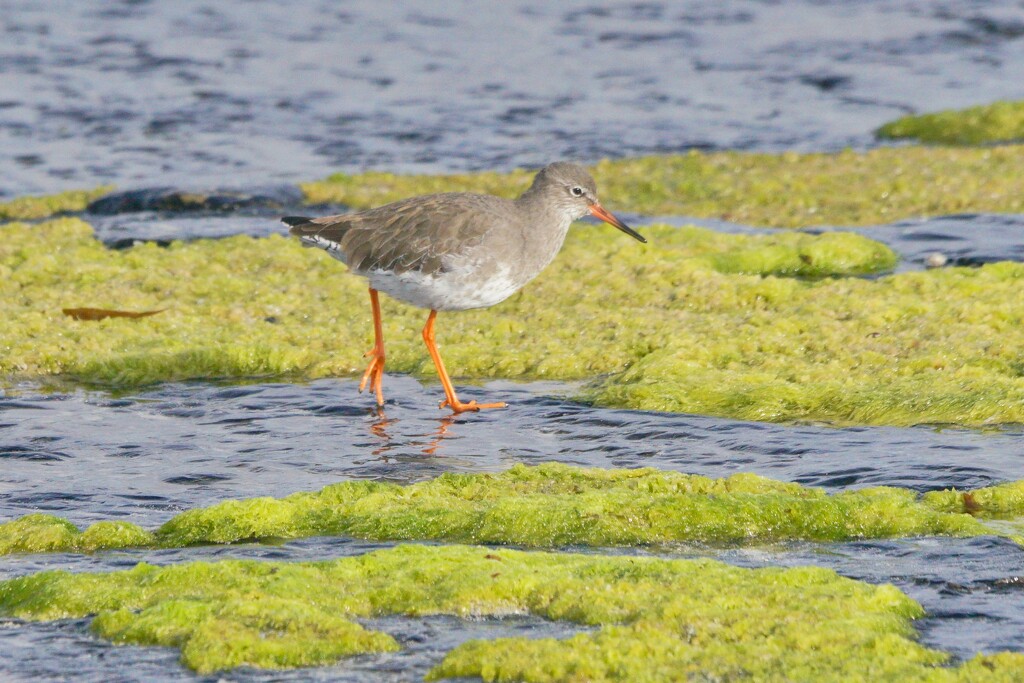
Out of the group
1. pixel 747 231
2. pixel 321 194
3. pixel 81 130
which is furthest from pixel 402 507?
pixel 81 130

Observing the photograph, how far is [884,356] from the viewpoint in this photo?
8.12 metres

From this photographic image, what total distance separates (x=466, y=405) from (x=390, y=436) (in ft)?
1.82

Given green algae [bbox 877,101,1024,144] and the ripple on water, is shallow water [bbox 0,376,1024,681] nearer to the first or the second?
the ripple on water

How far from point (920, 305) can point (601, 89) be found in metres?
8.30

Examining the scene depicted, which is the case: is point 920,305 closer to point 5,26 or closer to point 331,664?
point 331,664

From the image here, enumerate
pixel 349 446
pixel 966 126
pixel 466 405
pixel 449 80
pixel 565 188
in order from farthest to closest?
pixel 449 80, pixel 966 126, pixel 565 188, pixel 466 405, pixel 349 446

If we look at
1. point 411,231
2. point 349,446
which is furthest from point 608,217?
point 349,446

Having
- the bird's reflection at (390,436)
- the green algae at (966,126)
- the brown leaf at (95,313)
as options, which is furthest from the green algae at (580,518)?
the green algae at (966,126)

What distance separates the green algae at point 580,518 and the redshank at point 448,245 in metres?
1.94

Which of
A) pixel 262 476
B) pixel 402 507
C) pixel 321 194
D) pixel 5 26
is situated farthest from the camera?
pixel 5 26

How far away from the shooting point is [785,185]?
1251 centimetres

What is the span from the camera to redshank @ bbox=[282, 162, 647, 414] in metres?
8.05

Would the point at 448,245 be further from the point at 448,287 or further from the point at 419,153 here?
the point at 419,153

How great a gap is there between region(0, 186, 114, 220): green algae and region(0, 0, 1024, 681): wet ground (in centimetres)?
37
